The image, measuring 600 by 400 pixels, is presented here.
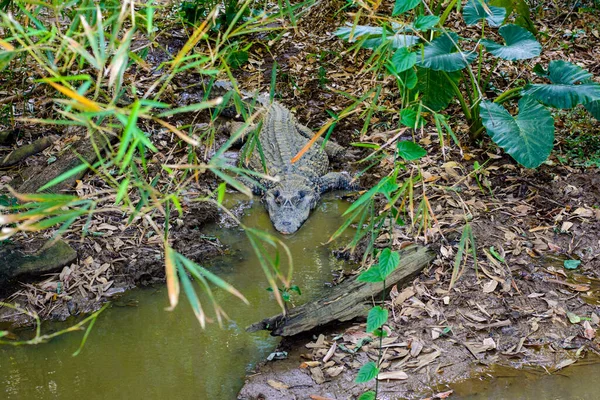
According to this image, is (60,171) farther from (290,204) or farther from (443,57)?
(443,57)

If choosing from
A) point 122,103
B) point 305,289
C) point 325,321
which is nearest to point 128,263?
point 305,289

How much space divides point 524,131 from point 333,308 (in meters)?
1.56

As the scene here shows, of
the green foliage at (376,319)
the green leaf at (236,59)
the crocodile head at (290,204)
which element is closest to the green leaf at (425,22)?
the green foliage at (376,319)

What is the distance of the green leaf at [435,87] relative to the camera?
12.3ft

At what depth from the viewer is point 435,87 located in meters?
3.76

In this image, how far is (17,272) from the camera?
358 centimetres

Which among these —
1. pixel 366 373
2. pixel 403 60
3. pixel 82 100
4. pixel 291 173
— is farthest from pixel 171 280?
pixel 291 173

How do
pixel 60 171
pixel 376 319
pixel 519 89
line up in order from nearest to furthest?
pixel 376 319 < pixel 519 89 < pixel 60 171

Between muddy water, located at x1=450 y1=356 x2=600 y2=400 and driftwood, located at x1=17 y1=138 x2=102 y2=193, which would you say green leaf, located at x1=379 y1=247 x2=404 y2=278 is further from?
driftwood, located at x1=17 y1=138 x2=102 y2=193

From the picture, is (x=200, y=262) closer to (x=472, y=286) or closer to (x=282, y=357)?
(x=282, y=357)

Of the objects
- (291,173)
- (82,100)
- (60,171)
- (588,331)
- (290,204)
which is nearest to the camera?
(82,100)

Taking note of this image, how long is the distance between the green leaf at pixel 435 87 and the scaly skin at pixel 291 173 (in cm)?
122

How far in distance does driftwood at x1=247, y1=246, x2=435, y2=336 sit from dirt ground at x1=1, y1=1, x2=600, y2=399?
0.30 ft

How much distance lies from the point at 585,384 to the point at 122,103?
4.24 metres
